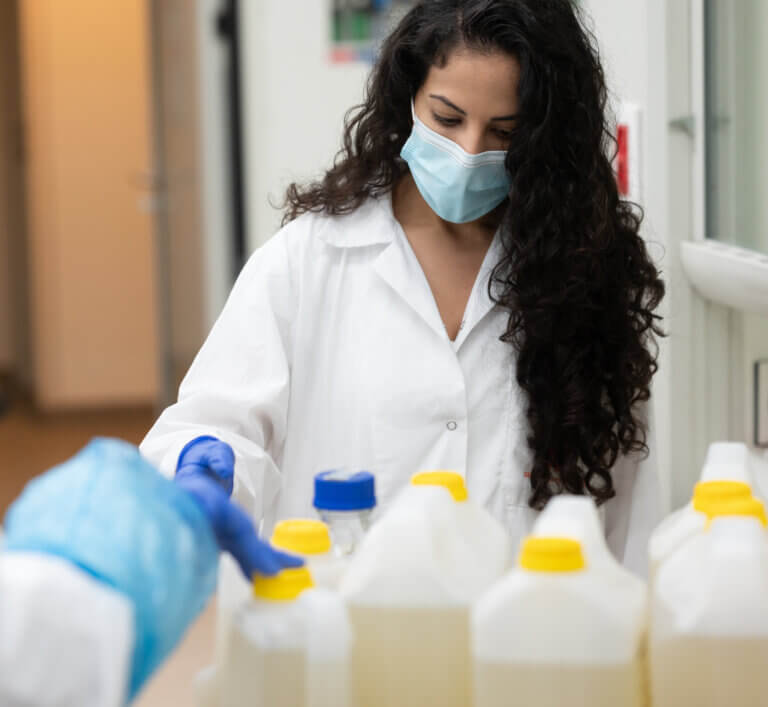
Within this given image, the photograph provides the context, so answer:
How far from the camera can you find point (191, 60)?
4.25 m

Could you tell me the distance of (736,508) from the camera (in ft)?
3.00

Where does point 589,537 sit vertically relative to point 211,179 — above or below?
below

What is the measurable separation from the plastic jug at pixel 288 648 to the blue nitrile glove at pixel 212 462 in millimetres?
357

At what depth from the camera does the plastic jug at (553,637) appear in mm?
800

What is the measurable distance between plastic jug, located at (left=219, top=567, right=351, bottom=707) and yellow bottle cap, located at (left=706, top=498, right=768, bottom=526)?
0.31m

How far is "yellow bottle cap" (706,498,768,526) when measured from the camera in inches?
35.8

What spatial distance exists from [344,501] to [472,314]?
56cm

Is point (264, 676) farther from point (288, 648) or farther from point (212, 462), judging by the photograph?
point (212, 462)

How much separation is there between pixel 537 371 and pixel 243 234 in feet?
8.66

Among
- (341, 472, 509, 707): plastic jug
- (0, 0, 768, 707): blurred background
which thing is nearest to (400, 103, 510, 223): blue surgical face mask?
(0, 0, 768, 707): blurred background

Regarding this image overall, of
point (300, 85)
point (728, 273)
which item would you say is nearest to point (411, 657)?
point (728, 273)

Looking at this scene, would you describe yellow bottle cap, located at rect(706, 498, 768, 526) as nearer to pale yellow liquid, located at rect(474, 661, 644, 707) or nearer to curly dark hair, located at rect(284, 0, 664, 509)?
pale yellow liquid, located at rect(474, 661, 644, 707)

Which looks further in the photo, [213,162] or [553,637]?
[213,162]

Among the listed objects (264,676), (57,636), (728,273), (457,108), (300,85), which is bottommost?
(264,676)
